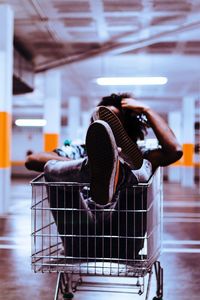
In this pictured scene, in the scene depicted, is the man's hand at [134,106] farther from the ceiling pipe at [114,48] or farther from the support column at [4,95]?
the ceiling pipe at [114,48]

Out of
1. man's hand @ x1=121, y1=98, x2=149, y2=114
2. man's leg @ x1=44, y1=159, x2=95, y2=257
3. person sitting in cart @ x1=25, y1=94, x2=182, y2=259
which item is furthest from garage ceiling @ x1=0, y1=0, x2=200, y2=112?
man's leg @ x1=44, y1=159, x2=95, y2=257

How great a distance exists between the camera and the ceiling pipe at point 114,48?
367 inches

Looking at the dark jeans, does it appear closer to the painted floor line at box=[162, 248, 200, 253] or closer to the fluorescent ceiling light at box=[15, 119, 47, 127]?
the painted floor line at box=[162, 248, 200, 253]

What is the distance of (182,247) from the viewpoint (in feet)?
16.4

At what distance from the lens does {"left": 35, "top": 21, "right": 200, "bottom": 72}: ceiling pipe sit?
9.33 meters

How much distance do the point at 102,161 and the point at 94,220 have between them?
0.39 meters

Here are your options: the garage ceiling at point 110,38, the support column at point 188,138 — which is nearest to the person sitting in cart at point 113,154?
the garage ceiling at point 110,38

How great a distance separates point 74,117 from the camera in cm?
1884

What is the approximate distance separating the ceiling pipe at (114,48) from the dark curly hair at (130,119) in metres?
6.81

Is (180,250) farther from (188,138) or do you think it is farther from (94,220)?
(188,138)

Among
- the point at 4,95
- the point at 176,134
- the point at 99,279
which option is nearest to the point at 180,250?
the point at 99,279

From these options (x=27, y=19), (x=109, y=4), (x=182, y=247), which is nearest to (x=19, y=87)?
(x=27, y=19)

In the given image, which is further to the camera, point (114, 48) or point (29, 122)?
point (29, 122)

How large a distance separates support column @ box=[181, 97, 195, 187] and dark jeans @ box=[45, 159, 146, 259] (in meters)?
16.2
